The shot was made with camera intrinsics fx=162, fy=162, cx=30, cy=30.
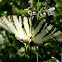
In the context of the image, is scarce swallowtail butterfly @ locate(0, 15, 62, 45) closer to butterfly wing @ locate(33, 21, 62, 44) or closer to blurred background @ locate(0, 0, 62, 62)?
butterfly wing @ locate(33, 21, 62, 44)

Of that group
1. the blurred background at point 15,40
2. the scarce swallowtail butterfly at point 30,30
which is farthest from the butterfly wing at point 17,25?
the blurred background at point 15,40

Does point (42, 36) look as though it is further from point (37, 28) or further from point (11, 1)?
point (11, 1)

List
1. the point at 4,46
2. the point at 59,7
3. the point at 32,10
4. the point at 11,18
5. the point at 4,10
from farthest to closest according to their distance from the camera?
1. the point at 4,10
2. the point at 4,46
3. the point at 59,7
4. the point at 32,10
5. the point at 11,18

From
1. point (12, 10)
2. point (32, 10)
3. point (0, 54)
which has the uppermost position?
point (32, 10)

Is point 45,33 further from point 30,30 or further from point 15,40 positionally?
point 15,40

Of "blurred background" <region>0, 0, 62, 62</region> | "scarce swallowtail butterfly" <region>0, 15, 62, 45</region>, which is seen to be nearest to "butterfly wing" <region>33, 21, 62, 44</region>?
"scarce swallowtail butterfly" <region>0, 15, 62, 45</region>

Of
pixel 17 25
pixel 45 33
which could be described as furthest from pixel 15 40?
pixel 45 33

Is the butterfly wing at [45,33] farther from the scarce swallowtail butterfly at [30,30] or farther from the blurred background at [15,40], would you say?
the blurred background at [15,40]

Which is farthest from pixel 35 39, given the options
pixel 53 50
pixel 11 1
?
pixel 11 1
